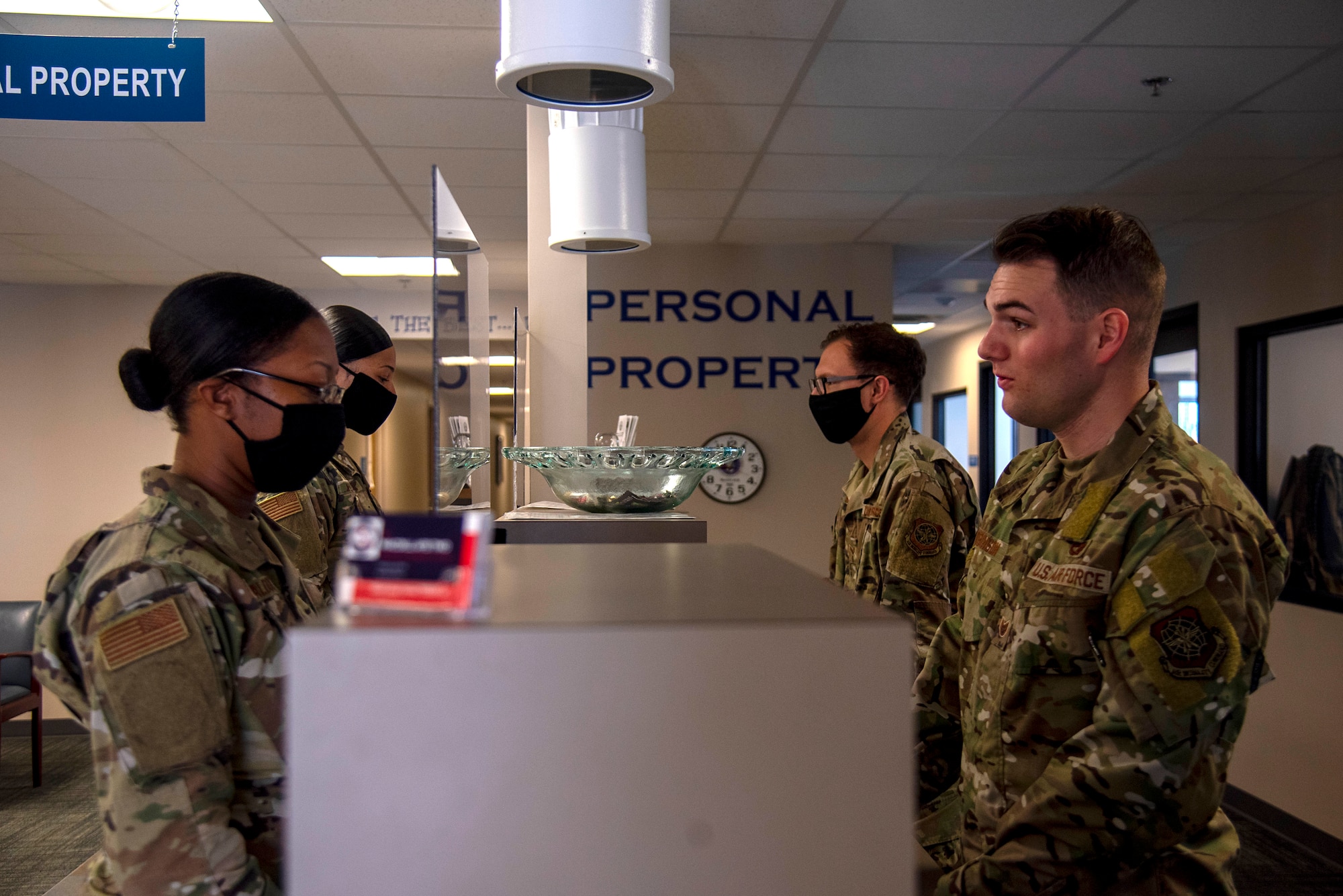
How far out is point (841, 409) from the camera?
127 inches

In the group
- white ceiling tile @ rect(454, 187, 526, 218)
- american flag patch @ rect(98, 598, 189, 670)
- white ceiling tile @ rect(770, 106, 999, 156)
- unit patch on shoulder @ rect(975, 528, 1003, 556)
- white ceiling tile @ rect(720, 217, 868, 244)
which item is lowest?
american flag patch @ rect(98, 598, 189, 670)

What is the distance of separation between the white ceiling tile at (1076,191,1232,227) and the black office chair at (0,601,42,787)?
20.3 feet

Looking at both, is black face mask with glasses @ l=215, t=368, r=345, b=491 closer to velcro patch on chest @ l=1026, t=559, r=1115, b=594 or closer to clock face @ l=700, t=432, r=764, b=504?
velcro patch on chest @ l=1026, t=559, r=1115, b=594

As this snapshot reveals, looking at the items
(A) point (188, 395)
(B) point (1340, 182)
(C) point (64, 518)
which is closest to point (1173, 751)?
(A) point (188, 395)

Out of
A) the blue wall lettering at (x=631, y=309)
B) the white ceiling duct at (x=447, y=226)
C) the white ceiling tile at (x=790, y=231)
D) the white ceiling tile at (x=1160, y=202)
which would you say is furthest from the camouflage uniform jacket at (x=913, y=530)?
the blue wall lettering at (x=631, y=309)

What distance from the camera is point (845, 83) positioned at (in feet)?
11.3

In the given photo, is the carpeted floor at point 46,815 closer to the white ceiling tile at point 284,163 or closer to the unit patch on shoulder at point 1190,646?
the white ceiling tile at point 284,163

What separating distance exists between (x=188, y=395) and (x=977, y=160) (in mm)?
3898

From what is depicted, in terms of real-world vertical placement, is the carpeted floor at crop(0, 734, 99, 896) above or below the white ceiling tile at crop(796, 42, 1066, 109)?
below

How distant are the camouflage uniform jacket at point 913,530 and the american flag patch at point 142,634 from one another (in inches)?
72.1

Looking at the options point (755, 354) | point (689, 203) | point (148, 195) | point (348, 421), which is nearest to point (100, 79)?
point (348, 421)

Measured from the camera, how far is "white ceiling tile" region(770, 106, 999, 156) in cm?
376

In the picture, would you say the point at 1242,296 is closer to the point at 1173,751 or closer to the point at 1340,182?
the point at 1340,182

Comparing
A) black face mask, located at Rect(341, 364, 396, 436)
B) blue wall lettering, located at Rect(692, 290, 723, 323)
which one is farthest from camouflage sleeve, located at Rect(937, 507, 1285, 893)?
blue wall lettering, located at Rect(692, 290, 723, 323)
